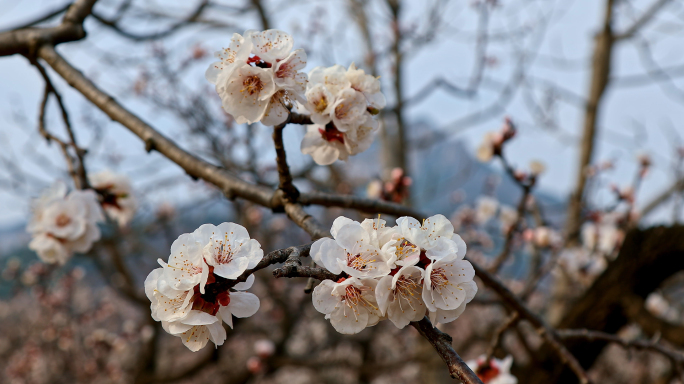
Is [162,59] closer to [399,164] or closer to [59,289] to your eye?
[399,164]

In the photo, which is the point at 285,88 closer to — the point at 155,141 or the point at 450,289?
the point at 450,289

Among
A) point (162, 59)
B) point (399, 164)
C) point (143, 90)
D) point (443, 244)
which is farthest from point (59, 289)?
point (443, 244)

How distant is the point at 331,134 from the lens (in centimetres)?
111

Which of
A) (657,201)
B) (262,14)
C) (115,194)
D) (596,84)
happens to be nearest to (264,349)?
(115,194)

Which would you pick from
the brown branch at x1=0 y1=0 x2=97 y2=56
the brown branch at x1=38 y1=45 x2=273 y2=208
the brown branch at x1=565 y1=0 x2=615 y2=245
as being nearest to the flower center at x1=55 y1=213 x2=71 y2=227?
the brown branch at x1=38 y1=45 x2=273 y2=208

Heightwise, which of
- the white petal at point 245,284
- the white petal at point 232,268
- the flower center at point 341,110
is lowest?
the white petal at point 245,284

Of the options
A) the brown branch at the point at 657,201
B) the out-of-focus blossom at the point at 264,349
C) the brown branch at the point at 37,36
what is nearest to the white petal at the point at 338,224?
the brown branch at the point at 37,36

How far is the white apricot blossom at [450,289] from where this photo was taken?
0.74 metres

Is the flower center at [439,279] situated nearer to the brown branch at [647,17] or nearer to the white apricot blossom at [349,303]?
the white apricot blossom at [349,303]

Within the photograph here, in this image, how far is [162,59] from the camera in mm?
4637

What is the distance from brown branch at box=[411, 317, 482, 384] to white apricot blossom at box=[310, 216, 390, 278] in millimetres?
158

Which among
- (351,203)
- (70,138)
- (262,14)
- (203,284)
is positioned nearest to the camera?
(203,284)

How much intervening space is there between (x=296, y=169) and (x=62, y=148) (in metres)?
3.09

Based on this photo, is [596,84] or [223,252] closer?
[223,252]
